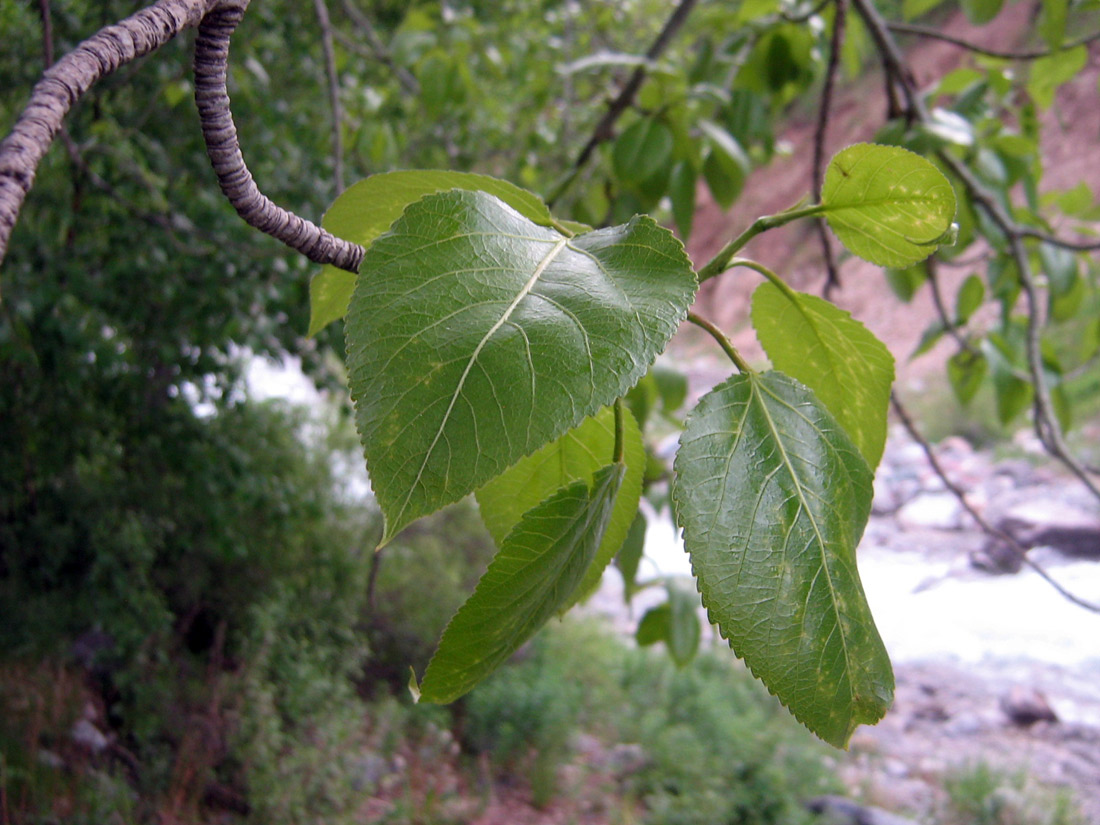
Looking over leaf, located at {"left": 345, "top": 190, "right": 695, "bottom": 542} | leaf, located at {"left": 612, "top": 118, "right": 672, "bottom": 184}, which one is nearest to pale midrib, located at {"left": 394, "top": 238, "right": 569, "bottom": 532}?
leaf, located at {"left": 345, "top": 190, "right": 695, "bottom": 542}

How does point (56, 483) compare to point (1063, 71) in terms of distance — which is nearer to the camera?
point (1063, 71)

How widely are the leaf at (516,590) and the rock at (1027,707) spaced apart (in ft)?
12.1

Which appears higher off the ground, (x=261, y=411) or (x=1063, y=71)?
(x=1063, y=71)

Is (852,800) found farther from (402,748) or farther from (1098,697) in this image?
(402,748)

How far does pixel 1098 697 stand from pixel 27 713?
12.3 feet

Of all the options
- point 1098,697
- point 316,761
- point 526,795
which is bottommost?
point 526,795

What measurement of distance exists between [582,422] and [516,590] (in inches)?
2.3

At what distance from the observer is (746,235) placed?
28 centimetres

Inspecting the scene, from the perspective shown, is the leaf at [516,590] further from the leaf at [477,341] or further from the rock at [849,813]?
the rock at [849,813]

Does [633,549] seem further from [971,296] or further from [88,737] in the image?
[88,737]

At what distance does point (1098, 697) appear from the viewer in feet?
10.4

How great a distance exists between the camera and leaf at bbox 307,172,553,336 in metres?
0.28

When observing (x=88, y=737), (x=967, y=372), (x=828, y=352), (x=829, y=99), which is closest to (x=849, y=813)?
(x=967, y=372)

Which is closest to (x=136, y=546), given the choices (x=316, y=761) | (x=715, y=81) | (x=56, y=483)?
(x=56, y=483)
